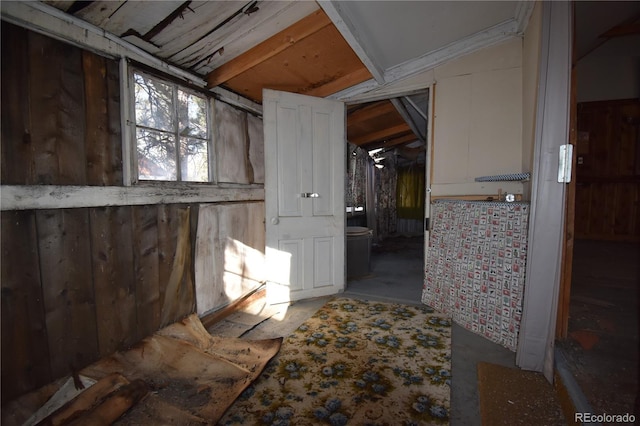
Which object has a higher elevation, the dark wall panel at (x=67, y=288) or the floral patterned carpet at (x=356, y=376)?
the dark wall panel at (x=67, y=288)

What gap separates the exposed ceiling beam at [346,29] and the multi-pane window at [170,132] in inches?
52.3

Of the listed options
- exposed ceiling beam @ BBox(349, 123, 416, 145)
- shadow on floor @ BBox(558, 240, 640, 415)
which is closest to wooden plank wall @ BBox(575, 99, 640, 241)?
shadow on floor @ BBox(558, 240, 640, 415)

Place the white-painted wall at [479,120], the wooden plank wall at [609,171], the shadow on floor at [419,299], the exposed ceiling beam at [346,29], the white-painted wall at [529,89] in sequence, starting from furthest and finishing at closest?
the wooden plank wall at [609,171] → the white-painted wall at [479,120] → the white-painted wall at [529,89] → the exposed ceiling beam at [346,29] → the shadow on floor at [419,299]

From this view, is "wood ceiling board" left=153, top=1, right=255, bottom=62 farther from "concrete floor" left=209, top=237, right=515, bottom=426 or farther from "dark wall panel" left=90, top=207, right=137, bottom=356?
"concrete floor" left=209, top=237, right=515, bottom=426

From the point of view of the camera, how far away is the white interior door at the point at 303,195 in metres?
2.88

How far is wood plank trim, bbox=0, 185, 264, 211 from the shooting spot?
1.38 metres

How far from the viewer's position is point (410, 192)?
811cm

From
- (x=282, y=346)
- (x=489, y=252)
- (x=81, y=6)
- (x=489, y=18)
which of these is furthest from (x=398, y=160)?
(x=81, y=6)

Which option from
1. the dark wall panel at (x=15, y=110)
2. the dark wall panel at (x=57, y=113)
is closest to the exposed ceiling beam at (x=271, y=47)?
the dark wall panel at (x=57, y=113)

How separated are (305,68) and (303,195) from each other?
4.00 feet

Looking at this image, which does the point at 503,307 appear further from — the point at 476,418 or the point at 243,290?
the point at 243,290

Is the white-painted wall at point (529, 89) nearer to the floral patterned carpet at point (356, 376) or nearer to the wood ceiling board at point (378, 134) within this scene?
the floral patterned carpet at point (356, 376)

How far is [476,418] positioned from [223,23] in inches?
111

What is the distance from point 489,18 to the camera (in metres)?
2.39
